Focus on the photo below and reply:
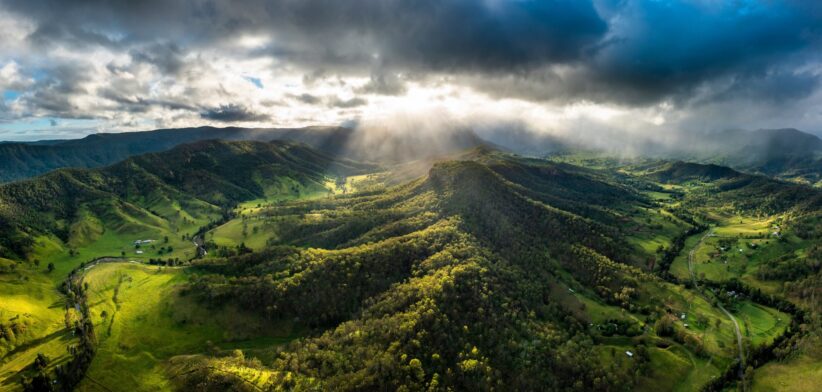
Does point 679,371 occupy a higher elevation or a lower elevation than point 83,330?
lower

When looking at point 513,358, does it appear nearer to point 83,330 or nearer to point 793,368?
point 793,368

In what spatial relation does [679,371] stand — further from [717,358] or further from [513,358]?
[513,358]

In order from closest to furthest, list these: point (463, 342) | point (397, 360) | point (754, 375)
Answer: point (397, 360) < point (463, 342) < point (754, 375)

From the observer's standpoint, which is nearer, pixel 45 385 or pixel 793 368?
pixel 45 385

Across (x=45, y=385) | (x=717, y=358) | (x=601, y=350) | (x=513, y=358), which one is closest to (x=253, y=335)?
(x=45, y=385)

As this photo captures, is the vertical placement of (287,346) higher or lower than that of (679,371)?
higher

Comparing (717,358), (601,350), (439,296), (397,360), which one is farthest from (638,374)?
(397,360)

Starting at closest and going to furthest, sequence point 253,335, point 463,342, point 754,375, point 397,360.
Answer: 1. point 397,360
2. point 463,342
3. point 754,375
4. point 253,335

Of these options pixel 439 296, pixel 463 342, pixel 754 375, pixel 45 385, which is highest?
pixel 439 296

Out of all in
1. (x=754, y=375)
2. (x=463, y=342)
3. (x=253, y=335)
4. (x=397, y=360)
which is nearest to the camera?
(x=397, y=360)
